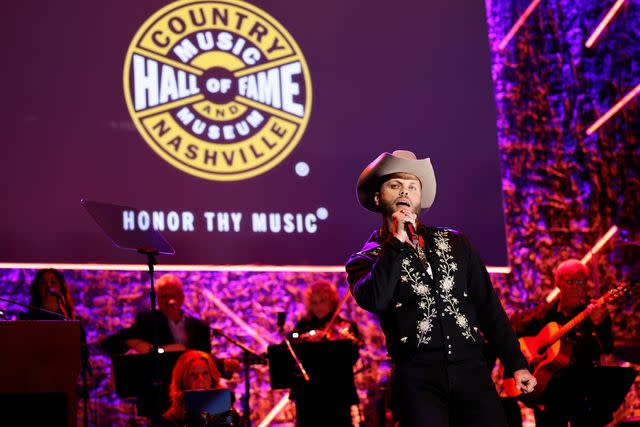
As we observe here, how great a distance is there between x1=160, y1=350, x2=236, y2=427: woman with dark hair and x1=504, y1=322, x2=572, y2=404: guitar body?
2.01 meters

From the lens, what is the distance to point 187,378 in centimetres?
513

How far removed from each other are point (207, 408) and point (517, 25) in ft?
15.7

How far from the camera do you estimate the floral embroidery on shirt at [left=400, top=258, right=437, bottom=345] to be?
289 cm

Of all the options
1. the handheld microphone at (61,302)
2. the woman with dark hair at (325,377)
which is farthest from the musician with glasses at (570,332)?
the handheld microphone at (61,302)

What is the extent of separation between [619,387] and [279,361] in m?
2.01

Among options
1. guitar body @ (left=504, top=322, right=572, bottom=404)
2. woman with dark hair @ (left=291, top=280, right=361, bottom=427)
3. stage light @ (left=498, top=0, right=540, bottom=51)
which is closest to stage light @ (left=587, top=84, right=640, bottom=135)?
stage light @ (left=498, top=0, right=540, bottom=51)

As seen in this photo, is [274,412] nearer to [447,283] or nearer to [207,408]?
[207,408]

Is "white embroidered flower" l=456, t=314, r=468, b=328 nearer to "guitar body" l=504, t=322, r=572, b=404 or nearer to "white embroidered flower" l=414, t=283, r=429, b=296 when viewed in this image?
"white embroidered flower" l=414, t=283, r=429, b=296

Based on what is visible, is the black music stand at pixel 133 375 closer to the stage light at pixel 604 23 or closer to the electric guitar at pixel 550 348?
the electric guitar at pixel 550 348

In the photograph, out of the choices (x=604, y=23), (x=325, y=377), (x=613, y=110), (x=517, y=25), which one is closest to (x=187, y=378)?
(x=325, y=377)

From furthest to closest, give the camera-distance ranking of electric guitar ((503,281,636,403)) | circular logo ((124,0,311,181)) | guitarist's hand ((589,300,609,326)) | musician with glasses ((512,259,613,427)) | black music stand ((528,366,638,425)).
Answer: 1. circular logo ((124,0,311,181))
2. guitarist's hand ((589,300,609,326))
3. electric guitar ((503,281,636,403))
4. musician with glasses ((512,259,613,427))
5. black music stand ((528,366,638,425))

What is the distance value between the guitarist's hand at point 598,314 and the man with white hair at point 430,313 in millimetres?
2726

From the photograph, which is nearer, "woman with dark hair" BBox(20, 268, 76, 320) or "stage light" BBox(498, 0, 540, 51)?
"woman with dark hair" BBox(20, 268, 76, 320)

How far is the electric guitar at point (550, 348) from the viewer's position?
5.43 metres
